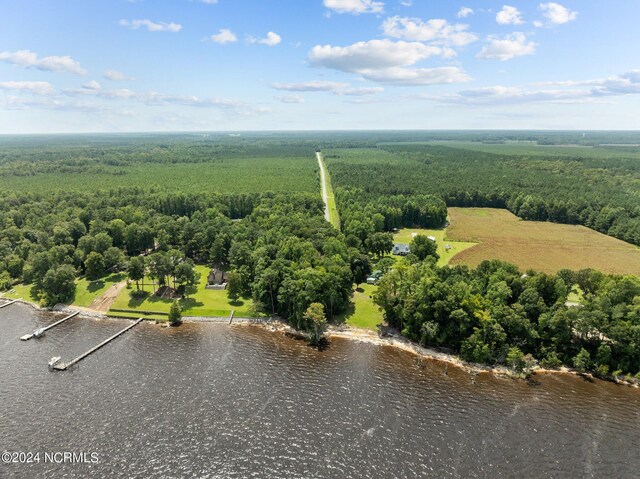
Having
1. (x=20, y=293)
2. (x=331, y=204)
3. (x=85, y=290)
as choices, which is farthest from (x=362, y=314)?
(x=331, y=204)

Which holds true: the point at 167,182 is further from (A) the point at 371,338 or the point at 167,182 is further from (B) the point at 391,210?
(A) the point at 371,338

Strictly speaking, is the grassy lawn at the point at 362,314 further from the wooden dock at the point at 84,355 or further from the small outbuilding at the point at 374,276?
the wooden dock at the point at 84,355

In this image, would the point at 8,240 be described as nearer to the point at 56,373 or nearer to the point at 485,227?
the point at 56,373

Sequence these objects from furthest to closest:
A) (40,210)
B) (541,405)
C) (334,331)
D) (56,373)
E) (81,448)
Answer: (40,210) < (334,331) < (56,373) < (541,405) < (81,448)

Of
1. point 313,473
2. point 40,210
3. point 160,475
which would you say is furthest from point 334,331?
point 40,210

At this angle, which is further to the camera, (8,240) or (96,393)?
(8,240)

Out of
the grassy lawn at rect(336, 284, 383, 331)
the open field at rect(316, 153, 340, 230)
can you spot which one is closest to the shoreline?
the grassy lawn at rect(336, 284, 383, 331)
